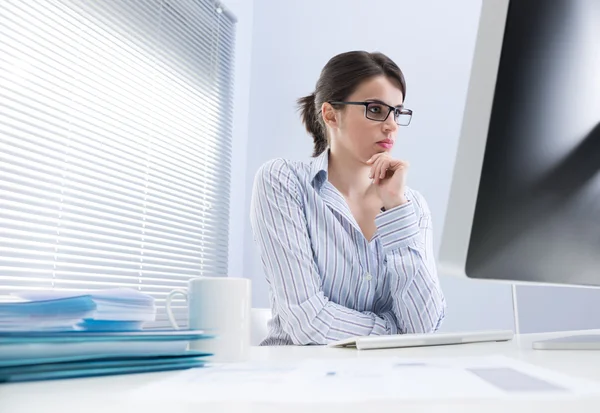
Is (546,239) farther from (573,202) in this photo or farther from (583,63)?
(583,63)

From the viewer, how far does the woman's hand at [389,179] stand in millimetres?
1487

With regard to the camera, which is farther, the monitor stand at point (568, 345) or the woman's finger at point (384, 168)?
the woman's finger at point (384, 168)

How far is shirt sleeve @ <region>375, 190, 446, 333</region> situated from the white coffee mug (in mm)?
801

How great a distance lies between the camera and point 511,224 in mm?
498

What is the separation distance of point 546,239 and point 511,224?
0.21 ft

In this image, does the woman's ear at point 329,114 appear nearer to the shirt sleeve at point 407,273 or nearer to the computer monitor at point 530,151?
the shirt sleeve at point 407,273

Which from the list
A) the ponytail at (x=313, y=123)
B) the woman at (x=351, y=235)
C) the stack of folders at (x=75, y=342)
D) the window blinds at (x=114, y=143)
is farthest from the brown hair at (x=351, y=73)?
the stack of folders at (x=75, y=342)

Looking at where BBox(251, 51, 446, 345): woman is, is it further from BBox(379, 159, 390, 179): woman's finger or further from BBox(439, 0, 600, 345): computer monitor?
BBox(439, 0, 600, 345): computer monitor

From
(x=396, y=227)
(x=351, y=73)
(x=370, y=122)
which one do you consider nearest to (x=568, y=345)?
(x=396, y=227)

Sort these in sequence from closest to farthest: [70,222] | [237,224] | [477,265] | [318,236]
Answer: [477,265] < [318,236] < [70,222] < [237,224]

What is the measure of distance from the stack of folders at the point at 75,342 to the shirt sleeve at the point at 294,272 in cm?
80

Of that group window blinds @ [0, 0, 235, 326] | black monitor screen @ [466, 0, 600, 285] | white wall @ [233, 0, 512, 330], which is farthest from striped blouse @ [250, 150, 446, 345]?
white wall @ [233, 0, 512, 330]

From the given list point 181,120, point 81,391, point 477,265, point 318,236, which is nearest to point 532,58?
point 477,265

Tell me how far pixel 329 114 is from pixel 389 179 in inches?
16.1
